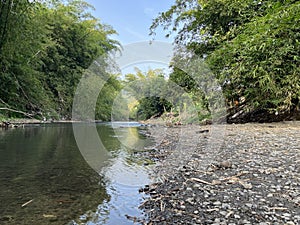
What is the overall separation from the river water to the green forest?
17.3ft

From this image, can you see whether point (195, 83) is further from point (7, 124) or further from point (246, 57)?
point (7, 124)

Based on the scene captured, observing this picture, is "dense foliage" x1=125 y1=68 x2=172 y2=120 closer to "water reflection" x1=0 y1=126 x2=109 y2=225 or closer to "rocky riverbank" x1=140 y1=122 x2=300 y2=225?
"water reflection" x1=0 y1=126 x2=109 y2=225

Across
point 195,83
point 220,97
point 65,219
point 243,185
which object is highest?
point 195,83

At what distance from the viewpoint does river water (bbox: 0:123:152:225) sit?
268 cm

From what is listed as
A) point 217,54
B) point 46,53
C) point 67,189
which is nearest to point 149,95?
point 46,53

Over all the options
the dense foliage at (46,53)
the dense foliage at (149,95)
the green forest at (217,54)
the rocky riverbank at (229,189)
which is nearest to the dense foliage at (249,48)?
the green forest at (217,54)

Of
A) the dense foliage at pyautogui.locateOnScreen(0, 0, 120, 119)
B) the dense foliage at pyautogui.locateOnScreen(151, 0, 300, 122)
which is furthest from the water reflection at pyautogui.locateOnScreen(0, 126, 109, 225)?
the dense foliage at pyautogui.locateOnScreen(0, 0, 120, 119)

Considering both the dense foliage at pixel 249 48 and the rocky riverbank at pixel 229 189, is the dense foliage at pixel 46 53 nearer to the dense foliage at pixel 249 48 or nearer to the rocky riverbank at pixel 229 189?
the dense foliage at pixel 249 48

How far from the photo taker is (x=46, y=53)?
19.1m

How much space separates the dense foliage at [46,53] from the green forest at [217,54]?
6 centimetres

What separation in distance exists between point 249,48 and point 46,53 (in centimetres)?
1588

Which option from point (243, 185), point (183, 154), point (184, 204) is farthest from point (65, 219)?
point (183, 154)

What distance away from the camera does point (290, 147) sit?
4.89m

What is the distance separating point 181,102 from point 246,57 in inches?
375
